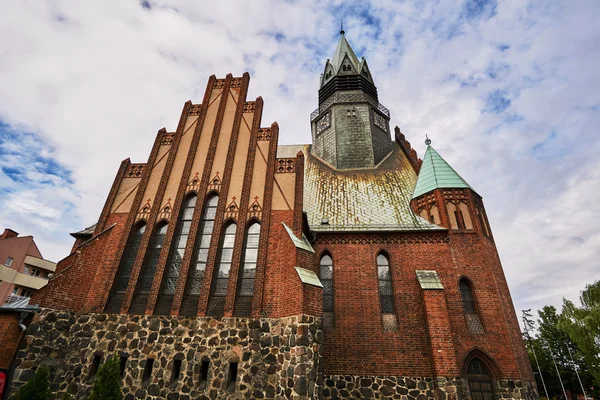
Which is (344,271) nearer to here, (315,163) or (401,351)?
(401,351)

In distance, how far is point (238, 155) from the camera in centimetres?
1348

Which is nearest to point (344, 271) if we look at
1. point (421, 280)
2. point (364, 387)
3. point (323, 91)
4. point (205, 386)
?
point (421, 280)

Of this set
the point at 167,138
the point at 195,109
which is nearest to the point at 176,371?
the point at 167,138

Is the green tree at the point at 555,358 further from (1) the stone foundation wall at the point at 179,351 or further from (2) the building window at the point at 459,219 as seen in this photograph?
(1) the stone foundation wall at the point at 179,351

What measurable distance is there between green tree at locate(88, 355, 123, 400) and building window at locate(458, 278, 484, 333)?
486 inches

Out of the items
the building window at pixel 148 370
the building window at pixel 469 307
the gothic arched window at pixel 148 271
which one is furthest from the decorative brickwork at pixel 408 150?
the building window at pixel 148 370

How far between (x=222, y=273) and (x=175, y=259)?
2.09 meters

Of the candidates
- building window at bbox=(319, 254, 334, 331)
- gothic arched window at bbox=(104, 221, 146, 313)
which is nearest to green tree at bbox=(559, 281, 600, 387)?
building window at bbox=(319, 254, 334, 331)

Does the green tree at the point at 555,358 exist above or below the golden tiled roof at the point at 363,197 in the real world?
below

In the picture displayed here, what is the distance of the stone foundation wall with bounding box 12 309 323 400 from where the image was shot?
901 cm

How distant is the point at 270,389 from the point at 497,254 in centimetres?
1169

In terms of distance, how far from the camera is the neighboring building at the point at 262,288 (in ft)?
31.4

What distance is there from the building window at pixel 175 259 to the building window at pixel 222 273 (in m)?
1.47

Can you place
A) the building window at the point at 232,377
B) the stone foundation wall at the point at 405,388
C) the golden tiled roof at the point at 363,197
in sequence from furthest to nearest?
the golden tiled roof at the point at 363,197 → the stone foundation wall at the point at 405,388 → the building window at the point at 232,377
